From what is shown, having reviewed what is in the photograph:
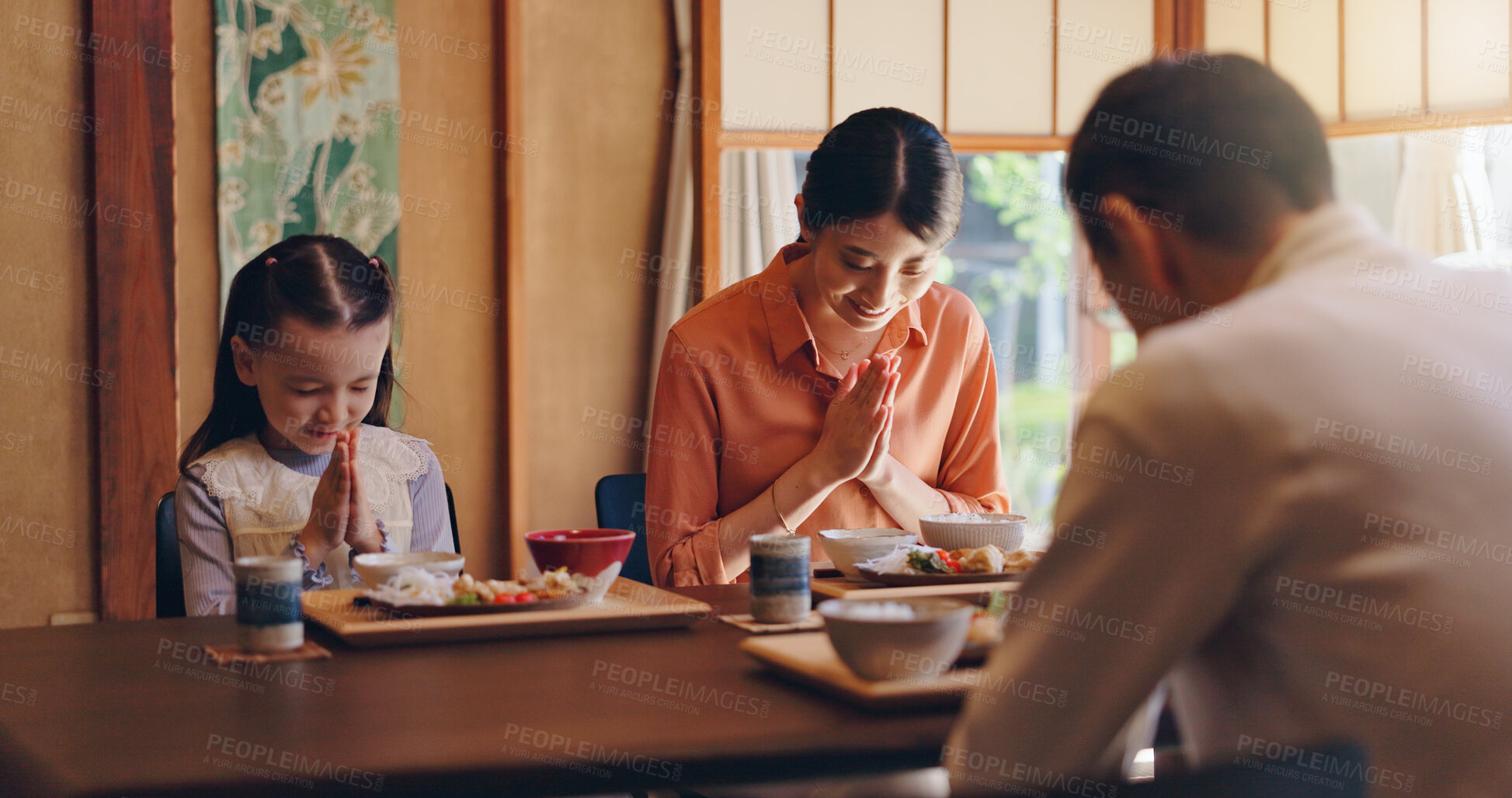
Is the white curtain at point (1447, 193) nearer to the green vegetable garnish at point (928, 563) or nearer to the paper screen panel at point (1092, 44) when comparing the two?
the paper screen panel at point (1092, 44)

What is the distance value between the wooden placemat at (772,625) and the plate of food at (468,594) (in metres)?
0.19

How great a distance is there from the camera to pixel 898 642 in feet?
3.47

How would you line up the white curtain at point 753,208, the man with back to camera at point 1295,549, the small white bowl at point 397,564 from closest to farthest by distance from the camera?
the man with back to camera at point 1295,549
the small white bowl at point 397,564
the white curtain at point 753,208

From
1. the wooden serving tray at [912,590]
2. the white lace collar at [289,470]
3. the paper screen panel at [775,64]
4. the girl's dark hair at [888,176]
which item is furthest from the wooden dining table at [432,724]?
the paper screen panel at [775,64]

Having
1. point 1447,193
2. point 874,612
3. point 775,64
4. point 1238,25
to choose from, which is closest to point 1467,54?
point 1447,193

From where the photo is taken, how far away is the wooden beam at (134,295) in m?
2.93

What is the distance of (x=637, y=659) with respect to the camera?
1231 mm

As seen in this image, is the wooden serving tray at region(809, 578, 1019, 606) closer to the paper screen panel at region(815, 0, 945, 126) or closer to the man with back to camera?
the man with back to camera

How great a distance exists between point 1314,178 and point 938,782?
629 millimetres

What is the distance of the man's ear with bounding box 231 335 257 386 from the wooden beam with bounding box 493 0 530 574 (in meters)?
1.36

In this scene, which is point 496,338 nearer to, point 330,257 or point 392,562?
point 330,257

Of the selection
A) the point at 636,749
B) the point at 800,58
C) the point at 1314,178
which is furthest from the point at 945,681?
the point at 800,58

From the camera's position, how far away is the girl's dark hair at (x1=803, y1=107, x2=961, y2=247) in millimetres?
1917

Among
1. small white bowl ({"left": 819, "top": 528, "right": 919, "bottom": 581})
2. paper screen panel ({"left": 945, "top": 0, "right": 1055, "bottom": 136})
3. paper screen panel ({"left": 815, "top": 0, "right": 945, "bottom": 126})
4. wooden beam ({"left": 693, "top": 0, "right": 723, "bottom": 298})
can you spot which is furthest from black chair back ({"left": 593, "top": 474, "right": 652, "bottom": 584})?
paper screen panel ({"left": 945, "top": 0, "right": 1055, "bottom": 136})
